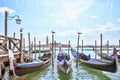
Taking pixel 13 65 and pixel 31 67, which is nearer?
pixel 13 65

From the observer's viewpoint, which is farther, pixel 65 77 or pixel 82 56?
pixel 82 56

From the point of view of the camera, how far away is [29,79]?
10.5 metres

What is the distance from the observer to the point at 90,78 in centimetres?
1111

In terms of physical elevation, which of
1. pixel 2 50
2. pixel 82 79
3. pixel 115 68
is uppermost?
pixel 2 50

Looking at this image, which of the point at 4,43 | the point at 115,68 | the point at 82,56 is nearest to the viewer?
the point at 115,68

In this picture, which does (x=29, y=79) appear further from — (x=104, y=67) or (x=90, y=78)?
(x=104, y=67)

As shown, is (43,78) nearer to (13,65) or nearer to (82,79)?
(82,79)

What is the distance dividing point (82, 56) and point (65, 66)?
751cm

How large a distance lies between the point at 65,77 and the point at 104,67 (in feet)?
7.45

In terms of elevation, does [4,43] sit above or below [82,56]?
above

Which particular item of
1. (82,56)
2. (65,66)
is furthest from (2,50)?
(82,56)

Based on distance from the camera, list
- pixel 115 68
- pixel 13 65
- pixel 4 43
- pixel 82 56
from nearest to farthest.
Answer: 1. pixel 13 65
2. pixel 115 68
3. pixel 4 43
4. pixel 82 56

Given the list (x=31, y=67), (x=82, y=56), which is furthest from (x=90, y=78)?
(x=82, y=56)

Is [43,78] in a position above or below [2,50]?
below
